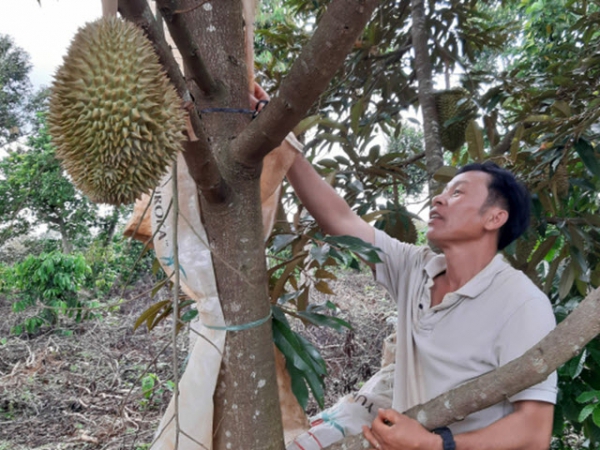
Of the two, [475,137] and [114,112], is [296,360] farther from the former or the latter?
[475,137]

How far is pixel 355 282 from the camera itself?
20.0 feet

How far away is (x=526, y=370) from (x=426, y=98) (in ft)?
4.70

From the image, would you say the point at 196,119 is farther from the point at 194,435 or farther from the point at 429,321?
the point at 429,321

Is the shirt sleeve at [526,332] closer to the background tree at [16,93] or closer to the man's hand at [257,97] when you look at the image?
the man's hand at [257,97]

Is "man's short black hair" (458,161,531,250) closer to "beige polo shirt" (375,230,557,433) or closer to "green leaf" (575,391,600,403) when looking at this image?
"beige polo shirt" (375,230,557,433)

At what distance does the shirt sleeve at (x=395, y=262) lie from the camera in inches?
56.5

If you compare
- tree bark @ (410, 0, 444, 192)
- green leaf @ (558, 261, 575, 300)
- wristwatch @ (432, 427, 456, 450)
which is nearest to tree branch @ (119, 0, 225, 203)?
wristwatch @ (432, 427, 456, 450)

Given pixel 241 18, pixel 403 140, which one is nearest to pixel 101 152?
pixel 241 18

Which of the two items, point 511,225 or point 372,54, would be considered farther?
point 372,54

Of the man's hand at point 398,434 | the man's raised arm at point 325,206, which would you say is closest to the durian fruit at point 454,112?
the man's raised arm at point 325,206

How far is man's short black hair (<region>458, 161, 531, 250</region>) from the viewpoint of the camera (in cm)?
136

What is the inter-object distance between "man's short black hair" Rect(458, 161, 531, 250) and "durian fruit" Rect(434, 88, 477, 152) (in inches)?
18.6

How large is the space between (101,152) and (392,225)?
3.99 ft

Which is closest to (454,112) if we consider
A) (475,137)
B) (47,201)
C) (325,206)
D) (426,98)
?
(426,98)
